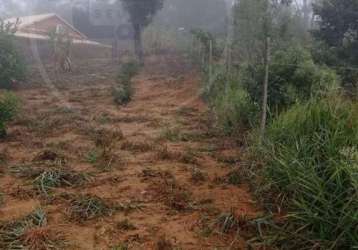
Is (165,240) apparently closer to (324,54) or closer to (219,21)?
(324,54)

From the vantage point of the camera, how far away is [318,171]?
3.67 meters

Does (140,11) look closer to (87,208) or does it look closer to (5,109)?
(5,109)

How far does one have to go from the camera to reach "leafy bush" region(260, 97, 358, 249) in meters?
3.11

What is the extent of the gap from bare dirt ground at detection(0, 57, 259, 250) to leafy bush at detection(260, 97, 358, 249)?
482mm

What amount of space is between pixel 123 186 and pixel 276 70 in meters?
2.93

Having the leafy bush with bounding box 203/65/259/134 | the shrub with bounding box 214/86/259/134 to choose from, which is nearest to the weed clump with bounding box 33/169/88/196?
the leafy bush with bounding box 203/65/259/134

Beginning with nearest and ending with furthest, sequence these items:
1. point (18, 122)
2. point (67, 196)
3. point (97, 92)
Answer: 1. point (67, 196)
2. point (18, 122)
3. point (97, 92)

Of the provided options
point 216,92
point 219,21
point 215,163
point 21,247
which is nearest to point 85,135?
point 215,163

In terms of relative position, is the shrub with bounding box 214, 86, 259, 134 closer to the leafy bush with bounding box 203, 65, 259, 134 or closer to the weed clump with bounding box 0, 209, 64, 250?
the leafy bush with bounding box 203, 65, 259, 134

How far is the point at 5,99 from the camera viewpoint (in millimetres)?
7004

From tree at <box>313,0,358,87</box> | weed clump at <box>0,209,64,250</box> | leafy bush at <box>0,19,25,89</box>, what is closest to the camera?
weed clump at <box>0,209,64,250</box>

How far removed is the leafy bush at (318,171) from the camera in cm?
311

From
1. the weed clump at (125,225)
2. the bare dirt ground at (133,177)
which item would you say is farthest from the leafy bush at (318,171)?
the weed clump at (125,225)

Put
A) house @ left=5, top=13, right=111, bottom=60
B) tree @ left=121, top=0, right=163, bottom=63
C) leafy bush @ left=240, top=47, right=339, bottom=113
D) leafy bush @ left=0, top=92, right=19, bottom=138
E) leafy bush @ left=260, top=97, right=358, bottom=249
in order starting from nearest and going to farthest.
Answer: leafy bush @ left=260, top=97, right=358, bottom=249, leafy bush @ left=240, top=47, right=339, bottom=113, leafy bush @ left=0, top=92, right=19, bottom=138, tree @ left=121, top=0, right=163, bottom=63, house @ left=5, top=13, right=111, bottom=60
